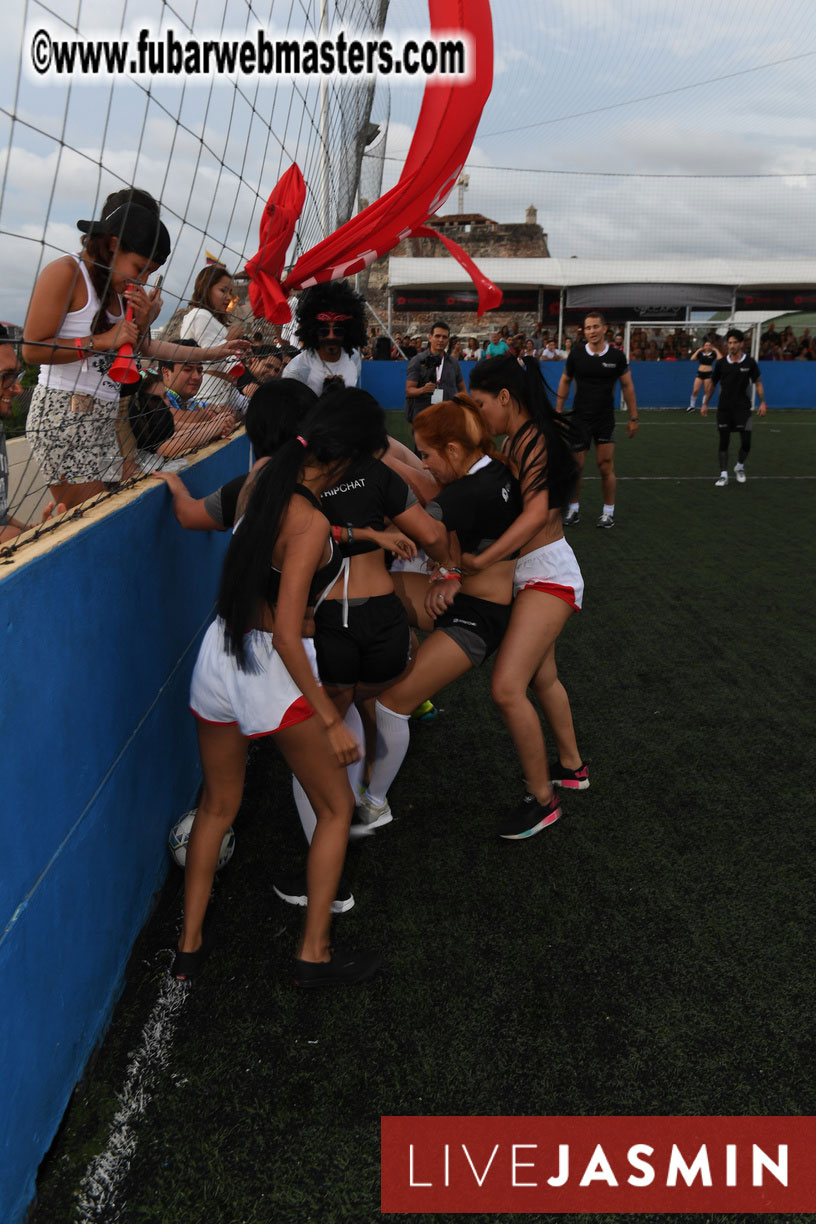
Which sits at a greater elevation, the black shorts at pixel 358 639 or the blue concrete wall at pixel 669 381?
the blue concrete wall at pixel 669 381

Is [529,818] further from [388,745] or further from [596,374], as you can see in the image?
[596,374]

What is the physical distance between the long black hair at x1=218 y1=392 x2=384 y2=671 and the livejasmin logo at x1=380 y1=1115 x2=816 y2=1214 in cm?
115

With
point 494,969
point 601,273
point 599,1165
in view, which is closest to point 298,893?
point 494,969

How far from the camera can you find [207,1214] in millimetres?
1669

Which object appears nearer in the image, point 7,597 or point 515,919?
point 7,597

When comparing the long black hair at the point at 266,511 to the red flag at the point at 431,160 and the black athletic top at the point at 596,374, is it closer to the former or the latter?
the red flag at the point at 431,160

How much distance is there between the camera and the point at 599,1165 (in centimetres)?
180

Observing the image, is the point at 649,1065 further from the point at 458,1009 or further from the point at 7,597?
the point at 7,597

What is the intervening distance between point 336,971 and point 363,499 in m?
1.30

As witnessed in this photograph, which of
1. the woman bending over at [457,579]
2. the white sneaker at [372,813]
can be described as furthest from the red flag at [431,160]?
the white sneaker at [372,813]

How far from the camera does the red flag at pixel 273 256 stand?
414 centimetres

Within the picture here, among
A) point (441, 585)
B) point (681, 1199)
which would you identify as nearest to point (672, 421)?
point (441, 585)

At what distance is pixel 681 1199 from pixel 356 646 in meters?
1.55

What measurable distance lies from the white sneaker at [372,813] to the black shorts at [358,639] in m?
0.60
